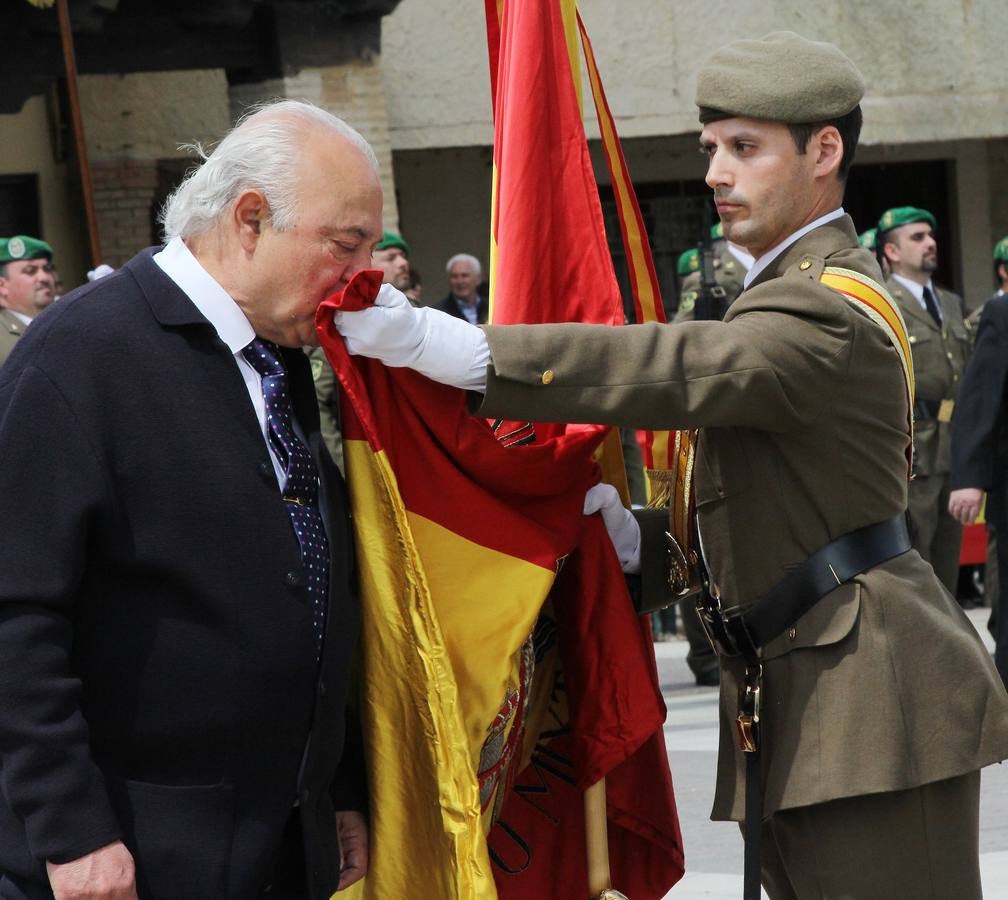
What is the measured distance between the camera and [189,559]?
259cm

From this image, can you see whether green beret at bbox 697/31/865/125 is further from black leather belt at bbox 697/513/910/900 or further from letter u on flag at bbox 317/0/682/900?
black leather belt at bbox 697/513/910/900

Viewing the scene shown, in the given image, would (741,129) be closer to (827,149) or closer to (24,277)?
(827,149)

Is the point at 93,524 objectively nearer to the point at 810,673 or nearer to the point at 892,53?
the point at 810,673

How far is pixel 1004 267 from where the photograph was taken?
923 centimetres

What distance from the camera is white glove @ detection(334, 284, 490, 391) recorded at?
275cm

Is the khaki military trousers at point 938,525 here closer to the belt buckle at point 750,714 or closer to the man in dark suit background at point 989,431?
the man in dark suit background at point 989,431

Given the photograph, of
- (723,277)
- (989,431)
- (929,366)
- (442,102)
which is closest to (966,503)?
(989,431)

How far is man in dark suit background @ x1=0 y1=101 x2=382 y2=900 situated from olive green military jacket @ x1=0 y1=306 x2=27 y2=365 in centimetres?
531

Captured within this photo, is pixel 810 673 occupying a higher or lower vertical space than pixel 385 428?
lower

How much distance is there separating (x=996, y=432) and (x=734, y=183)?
4.56 m

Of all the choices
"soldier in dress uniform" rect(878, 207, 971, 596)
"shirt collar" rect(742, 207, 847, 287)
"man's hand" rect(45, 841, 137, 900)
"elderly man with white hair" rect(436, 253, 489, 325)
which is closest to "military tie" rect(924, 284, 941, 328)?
"soldier in dress uniform" rect(878, 207, 971, 596)

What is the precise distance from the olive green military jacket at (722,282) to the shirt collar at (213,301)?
5.87 metres

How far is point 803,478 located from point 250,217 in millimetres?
1007

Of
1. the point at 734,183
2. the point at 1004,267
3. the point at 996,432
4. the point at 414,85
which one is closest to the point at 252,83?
the point at 414,85
